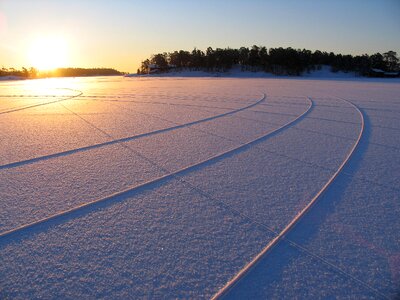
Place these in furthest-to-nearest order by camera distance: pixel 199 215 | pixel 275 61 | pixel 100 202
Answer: pixel 275 61 < pixel 100 202 < pixel 199 215

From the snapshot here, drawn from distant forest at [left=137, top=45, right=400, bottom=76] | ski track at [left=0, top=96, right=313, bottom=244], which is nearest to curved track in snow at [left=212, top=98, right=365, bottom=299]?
ski track at [left=0, top=96, right=313, bottom=244]

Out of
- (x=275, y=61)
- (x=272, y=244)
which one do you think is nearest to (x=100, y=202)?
(x=272, y=244)

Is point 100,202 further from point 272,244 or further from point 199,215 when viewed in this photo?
point 272,244

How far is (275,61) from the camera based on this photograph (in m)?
77.2

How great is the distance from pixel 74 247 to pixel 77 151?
3.89m

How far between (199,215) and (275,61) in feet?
261

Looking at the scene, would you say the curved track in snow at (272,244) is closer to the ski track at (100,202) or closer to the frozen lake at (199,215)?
the frozen lake at (199,215)

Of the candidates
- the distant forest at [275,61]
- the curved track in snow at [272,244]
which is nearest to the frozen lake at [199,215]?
the curved track in snow at [272,244]

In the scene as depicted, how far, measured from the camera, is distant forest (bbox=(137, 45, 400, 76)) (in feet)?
250

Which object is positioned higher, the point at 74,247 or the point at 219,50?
the point at 219,50

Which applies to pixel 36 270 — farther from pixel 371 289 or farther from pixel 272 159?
pixel 272 159

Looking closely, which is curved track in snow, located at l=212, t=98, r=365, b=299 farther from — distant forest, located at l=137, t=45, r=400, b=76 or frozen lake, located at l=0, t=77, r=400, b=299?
distant forest, located at l=137, t=45, r=400, b=76

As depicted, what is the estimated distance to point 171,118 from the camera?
10.7 metres

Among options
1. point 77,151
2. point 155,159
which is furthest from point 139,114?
point 155,159
